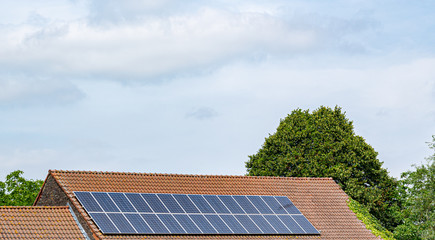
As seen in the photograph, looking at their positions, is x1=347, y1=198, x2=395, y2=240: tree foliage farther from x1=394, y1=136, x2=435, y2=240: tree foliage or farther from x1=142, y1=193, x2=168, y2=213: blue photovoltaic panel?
x1=142, y1=193, x2=168, y2=213: blue photovoltaic panel

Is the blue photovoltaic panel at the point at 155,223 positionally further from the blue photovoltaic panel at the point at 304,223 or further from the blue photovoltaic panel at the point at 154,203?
the blue photovoltaic panel at the point at 304,223

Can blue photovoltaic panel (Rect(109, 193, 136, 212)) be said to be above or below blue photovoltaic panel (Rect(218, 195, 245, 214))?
above

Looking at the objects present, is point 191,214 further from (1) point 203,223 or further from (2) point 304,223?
(2) point 304,223

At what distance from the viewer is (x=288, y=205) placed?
140 feet

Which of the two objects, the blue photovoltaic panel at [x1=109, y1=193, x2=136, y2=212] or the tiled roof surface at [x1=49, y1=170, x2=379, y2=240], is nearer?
the blue photovoltaic panel at [x1=109, y1=193, x2=136, y2=212]

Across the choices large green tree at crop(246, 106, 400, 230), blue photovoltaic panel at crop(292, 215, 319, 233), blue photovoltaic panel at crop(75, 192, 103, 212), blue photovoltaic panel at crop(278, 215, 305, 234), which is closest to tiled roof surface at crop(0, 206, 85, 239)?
blue photovoltaic panel at crop(75, 192, 103, 212)

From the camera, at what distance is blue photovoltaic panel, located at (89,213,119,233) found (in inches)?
1387

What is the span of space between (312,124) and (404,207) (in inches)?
390

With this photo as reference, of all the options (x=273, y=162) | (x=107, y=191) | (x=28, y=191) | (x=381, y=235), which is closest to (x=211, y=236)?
(x=107, y=191)

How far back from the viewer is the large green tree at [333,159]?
56125mm

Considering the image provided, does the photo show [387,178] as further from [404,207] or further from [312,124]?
[312,124]

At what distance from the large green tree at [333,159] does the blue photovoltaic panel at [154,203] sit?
20.4m

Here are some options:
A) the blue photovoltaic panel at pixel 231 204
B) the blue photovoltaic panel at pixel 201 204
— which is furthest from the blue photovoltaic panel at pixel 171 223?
the blue photovoltaic panel at pixel 231 204

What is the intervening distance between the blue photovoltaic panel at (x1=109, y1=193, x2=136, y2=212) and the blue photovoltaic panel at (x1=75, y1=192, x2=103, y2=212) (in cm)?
121
